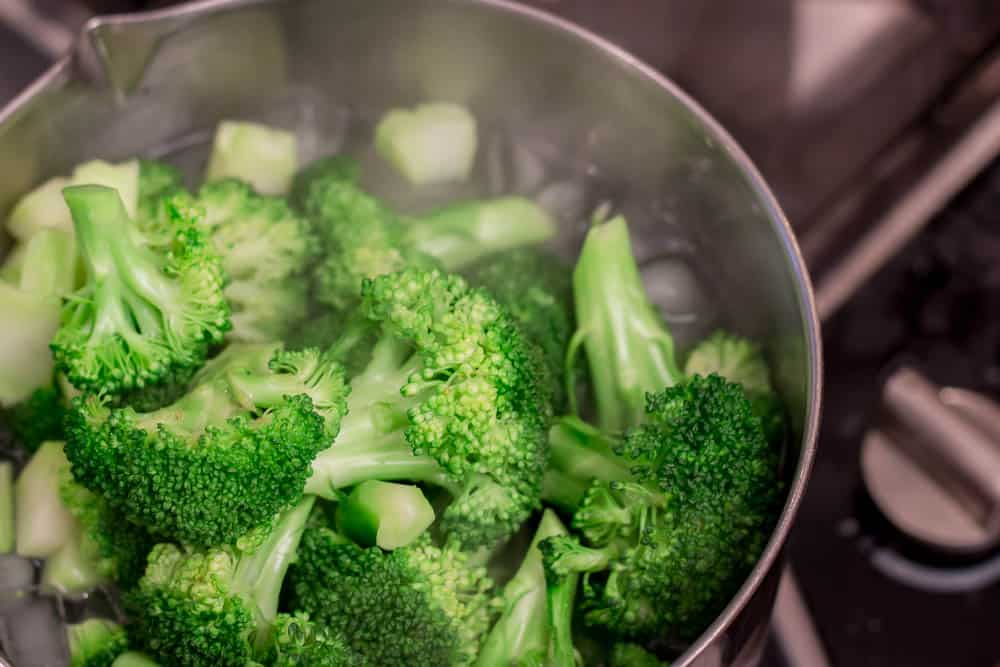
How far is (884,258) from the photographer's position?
1.43 metres

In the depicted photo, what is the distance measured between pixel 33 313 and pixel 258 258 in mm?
224

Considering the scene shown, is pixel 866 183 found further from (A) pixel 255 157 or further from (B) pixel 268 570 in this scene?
(B) pixel 268 570

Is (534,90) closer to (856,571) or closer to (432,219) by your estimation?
(432,219)

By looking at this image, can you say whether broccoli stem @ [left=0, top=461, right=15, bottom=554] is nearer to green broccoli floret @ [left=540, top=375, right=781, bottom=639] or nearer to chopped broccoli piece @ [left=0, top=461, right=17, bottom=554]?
chopped broccoli piece @ [left=0, top=461, right=17, bottom=554]

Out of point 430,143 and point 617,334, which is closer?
point 617,334

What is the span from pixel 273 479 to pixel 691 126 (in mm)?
555

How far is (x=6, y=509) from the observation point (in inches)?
39.4

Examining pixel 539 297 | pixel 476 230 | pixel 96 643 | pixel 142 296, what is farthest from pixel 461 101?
pixel 96 643

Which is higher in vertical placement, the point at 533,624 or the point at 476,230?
the point at 476,230

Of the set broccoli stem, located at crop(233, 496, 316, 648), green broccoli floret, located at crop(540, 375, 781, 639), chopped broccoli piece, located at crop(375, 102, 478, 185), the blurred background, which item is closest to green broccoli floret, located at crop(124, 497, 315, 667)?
broccoli stem, located at crop(233, 496, 316, 648)

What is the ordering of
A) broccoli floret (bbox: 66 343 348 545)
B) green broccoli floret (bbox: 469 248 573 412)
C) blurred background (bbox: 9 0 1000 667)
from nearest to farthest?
broccoli floret (bbox: 66 343 348 545), green broccoli floret (bbox: 469 248 573 412), blurred background (bbox: 9 0 1000 667)

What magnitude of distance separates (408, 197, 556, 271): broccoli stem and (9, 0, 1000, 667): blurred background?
467mm

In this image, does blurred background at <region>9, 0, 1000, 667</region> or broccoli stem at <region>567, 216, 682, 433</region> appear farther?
blurred background at <region>9, 0, 1000, 667</region>

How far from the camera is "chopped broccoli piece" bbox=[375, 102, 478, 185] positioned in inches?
46.9
